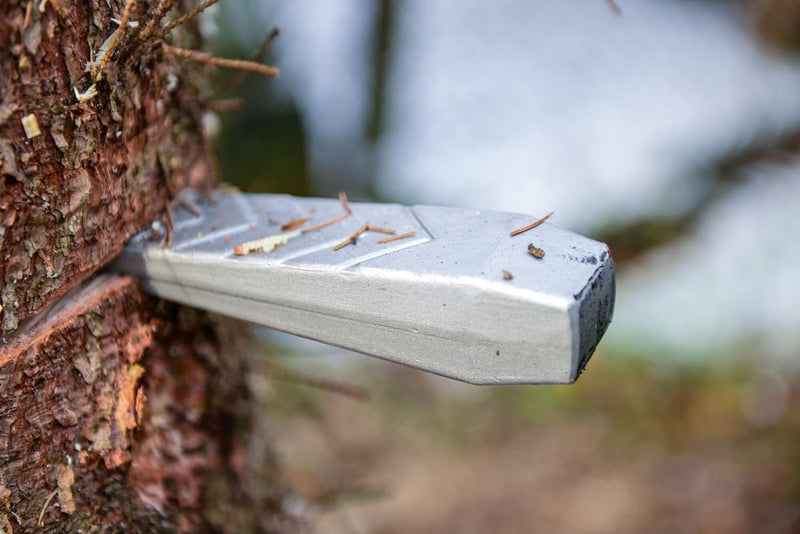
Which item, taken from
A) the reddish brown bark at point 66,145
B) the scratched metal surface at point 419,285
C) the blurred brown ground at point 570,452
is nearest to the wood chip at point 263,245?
the scratched metal surface at point 419,285

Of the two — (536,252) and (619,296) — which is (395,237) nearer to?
(536,252)

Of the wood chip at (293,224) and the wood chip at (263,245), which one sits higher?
the wood chip at (293,224)

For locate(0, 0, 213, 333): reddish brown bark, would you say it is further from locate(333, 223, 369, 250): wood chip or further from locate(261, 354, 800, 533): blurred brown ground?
locate(261, 354, 800, 533): blurred brown ground

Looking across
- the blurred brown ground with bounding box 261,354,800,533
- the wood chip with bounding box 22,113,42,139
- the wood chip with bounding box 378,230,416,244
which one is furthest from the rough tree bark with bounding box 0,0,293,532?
the blurred brown ground with bounding box 261,354,800,533

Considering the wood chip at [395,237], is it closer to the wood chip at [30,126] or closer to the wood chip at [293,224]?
the wood chip at [293,224]

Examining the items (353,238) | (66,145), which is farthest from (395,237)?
(66,145)

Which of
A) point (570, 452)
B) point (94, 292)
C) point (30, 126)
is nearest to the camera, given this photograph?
point (30, 126)
